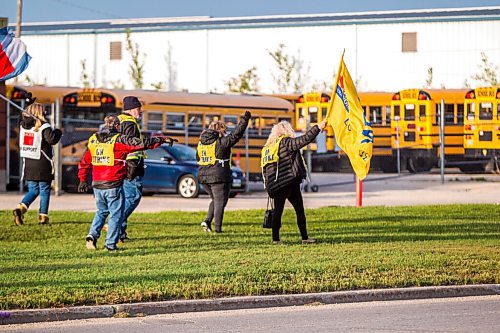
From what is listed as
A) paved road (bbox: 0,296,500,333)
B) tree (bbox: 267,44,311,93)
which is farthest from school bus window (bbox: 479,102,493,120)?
paved road (bbox: 0,296,500,333)

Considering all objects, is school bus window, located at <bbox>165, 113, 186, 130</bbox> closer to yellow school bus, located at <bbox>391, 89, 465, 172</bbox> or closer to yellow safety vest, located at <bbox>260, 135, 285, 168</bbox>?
yellow school bus, located at <bbox>391, 89, 465, 172</bbox>

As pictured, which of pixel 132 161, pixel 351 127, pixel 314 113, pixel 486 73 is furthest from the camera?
pixel 486 73

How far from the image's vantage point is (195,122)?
34625 millimetres

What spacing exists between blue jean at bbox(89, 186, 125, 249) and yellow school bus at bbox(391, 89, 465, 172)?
24.2 metres

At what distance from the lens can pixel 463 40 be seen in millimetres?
55938

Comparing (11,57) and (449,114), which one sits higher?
(449,114)

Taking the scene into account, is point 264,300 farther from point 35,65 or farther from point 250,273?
point 35,65

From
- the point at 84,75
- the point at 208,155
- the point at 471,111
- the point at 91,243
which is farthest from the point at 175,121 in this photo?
the point at 84,75

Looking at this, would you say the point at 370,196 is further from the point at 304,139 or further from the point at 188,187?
the point at 304,139

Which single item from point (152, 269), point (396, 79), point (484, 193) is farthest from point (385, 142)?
point (152, 269)

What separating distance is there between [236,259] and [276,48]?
45124mm

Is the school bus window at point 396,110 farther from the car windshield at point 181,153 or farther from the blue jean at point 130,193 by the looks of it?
the blue jean at point 130,193

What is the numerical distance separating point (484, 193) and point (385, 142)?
11166 millimetres

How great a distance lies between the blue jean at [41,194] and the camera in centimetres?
1878
